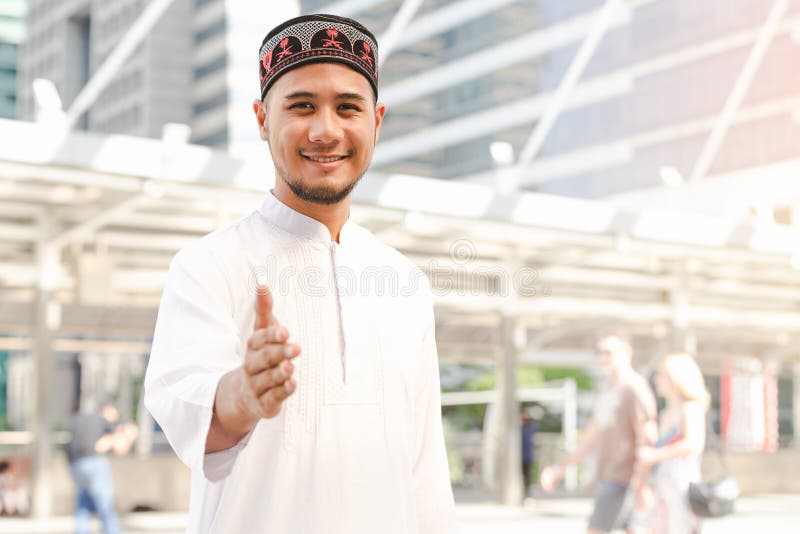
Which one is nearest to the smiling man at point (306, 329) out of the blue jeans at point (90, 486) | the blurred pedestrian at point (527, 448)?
the blue jeans at point (90, 486)

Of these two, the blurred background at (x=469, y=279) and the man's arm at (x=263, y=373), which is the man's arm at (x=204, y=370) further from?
the blurred background at (x=469, y=279)

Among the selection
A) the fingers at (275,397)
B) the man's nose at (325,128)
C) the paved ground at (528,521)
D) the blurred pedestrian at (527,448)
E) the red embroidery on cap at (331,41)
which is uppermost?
the red embroidery on cap at (331,41)

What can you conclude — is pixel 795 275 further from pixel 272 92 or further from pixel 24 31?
pixel 24 31

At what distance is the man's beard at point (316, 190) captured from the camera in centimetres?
206

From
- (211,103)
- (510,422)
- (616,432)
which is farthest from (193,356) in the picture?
(211,103)

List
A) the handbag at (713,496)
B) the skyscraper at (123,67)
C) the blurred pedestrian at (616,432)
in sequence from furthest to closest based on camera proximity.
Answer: the skyscraper at (123,67) → the blurred pedestrian at (616,432) → the handbag at (713,496)

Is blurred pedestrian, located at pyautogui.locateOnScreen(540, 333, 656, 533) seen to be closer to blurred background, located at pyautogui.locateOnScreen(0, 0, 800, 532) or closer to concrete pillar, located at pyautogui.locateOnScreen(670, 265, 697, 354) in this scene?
blurred background, located at pyautogui.locateOnScreen(0, 0, 800, 532)

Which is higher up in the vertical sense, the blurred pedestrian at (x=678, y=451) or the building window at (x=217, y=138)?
the building window at (x=217, y=138)

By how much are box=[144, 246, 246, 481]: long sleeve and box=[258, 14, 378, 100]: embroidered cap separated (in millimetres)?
325

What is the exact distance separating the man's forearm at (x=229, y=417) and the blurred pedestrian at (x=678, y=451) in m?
5.47

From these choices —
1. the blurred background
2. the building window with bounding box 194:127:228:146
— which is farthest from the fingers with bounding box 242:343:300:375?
the building window with bounding box 194:127:228:146

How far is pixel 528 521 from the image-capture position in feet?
50.6

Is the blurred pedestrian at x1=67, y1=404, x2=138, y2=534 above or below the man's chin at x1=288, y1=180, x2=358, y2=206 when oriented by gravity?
below

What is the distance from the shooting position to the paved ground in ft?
45.0
